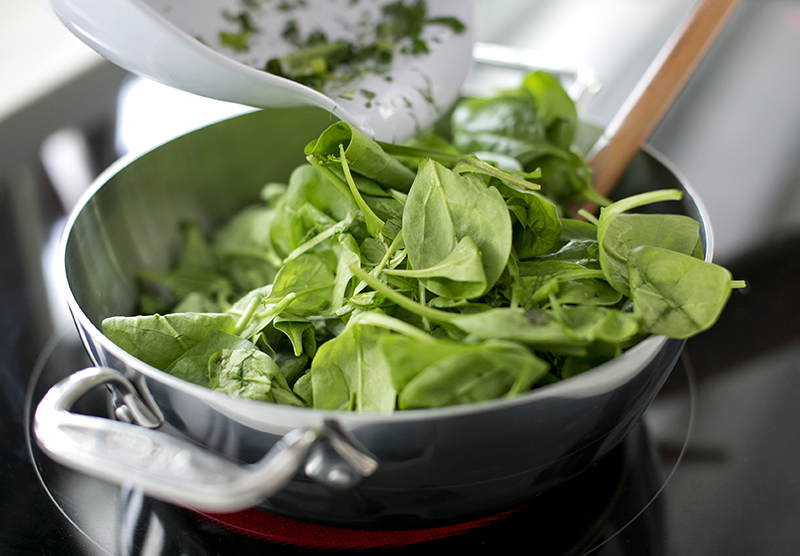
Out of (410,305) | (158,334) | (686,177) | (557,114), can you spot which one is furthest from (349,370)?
(686,177)

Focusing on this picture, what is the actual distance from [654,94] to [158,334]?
0.57 m

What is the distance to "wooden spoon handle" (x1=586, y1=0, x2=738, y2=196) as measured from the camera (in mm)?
683

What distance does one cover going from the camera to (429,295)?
0.45 metres

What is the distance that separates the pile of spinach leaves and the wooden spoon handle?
214mm

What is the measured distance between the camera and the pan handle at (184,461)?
295 millimetres

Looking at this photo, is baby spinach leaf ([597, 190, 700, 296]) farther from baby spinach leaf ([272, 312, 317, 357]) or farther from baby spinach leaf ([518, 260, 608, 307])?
baby spinach leaf ([272, 312, 317, 357])

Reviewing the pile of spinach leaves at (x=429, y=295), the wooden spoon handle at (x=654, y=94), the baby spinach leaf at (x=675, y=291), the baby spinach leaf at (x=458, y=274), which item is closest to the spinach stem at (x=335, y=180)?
the pile of spinach leaves at (x=429, y=295)

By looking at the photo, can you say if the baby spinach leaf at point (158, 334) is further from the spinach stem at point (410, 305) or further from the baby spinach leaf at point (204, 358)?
the spinach stem at point (410, 305)

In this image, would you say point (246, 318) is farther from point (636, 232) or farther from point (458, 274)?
point (636, 232)

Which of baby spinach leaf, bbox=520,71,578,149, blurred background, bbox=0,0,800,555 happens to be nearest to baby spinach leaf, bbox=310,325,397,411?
blurred background, bbox=0,0,800,555

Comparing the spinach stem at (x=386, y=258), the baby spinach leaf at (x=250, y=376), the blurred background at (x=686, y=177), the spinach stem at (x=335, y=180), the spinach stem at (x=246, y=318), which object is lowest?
the blurred background at (x=686, y=177)

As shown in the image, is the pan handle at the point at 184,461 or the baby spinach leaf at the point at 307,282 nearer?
the pan handle at the point at 184,461

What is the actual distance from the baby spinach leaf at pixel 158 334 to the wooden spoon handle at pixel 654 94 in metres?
0.45

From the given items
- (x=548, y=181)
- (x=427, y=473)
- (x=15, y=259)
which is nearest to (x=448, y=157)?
(x=548, y=181)
